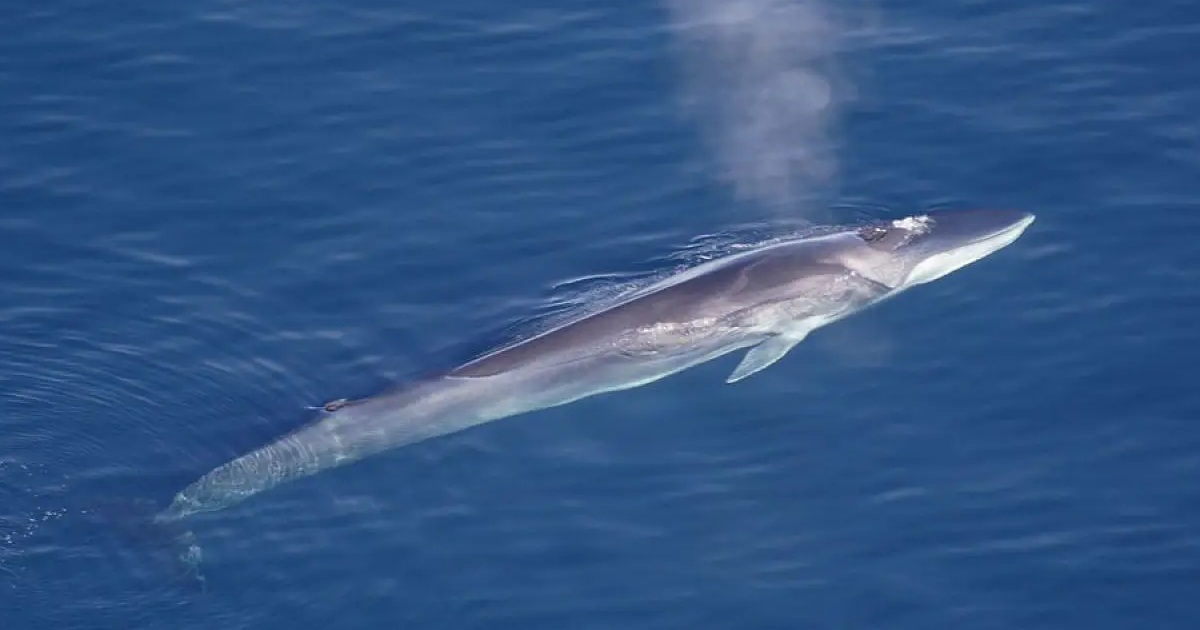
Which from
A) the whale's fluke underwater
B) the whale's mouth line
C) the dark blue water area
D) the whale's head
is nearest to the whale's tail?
the dark blue water area

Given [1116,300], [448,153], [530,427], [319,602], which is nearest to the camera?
[319,602]

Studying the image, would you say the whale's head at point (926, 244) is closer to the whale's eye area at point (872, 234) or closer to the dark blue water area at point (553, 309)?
the whale's eye area at point (872, 234)

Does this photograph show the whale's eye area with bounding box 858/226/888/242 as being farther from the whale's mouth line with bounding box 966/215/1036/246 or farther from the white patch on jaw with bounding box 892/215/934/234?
the whale's mouth line with bounding box 966/215/1036/246

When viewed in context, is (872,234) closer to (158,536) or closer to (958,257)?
(958,257)

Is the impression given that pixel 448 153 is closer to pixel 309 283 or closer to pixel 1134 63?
pixel 309 283

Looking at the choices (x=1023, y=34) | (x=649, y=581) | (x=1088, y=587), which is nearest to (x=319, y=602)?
(x=649, y=581)

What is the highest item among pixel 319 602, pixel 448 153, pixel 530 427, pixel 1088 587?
pixel 448 153

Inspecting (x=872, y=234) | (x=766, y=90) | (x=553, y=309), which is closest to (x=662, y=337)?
(x=553, y=309)
